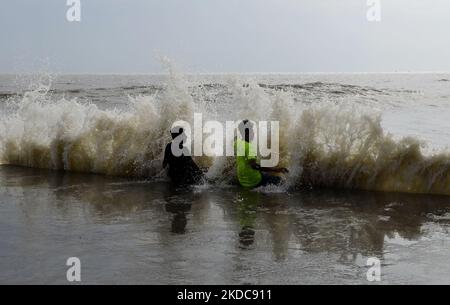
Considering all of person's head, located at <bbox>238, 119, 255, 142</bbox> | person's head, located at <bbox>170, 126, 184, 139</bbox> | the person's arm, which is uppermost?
person's head, located at <bbox>238, 119, 255, 142</bbox>

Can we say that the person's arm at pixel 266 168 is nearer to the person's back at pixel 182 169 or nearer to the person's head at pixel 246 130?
the person's head at pixel 246 130

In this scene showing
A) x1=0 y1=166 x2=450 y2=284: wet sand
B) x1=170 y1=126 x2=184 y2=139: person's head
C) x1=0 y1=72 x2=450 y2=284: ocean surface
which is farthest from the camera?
x1=170 y1=126 x2=184 y2=139: person's head

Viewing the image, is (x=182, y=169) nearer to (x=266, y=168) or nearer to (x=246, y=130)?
(x=246, y=130)

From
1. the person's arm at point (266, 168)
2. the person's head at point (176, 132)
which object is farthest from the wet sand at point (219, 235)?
the person's head at point (176, 132)

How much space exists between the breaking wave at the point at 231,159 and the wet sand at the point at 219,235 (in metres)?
0.68

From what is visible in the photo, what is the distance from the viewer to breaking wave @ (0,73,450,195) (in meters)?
10.5

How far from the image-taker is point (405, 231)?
7215mm

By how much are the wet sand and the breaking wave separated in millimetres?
682

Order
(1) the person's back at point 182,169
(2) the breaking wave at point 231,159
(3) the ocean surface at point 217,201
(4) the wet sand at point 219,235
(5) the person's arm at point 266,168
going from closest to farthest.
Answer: (4) the wet sand at point 219,235
(3) the ocean surface at point 217,201
(5) the person's arm at point 266,168
(2) the breaking wave at point 231,159
(1) the person's back at point 182,169

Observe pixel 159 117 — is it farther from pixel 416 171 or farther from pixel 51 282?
pixel 51 282

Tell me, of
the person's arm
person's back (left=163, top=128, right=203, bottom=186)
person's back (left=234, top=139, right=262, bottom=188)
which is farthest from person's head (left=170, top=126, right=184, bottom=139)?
the person's arm

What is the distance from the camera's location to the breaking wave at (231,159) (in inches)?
413

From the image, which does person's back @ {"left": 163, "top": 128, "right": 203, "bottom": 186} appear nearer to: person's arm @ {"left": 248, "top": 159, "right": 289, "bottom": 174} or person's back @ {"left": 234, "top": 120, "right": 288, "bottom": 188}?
person's back @ {"left": 234, "top": 120, "right": 288, "bottom": 188}
